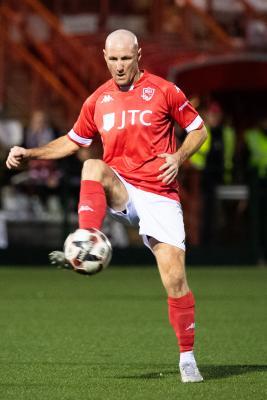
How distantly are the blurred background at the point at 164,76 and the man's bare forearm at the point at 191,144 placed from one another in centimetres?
1021

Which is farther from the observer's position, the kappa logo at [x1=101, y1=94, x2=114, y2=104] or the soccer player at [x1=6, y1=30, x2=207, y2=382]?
the kappa logo at [x1=101, y1=94, x2=114, y2=104]

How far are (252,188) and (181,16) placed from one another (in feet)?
15.3

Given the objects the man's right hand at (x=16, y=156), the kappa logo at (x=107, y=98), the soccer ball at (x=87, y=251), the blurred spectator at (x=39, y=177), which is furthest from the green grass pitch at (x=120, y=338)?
the kappa logo at (x=107, y=98)

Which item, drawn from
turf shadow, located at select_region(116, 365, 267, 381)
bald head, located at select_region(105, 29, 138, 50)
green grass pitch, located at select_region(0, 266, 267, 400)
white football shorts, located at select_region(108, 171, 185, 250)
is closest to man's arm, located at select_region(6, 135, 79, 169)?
white football shorts, located at select_region(108, 171, 185, 250)

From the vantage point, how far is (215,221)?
19172 millimetres

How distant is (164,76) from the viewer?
21109 millimetres

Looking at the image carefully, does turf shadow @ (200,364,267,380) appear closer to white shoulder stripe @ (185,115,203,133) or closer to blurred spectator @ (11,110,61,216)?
white shoulder stripe @ (185,115,203,133)

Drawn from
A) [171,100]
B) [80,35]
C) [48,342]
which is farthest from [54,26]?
[171,100]

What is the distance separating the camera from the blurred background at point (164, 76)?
19.0 meters

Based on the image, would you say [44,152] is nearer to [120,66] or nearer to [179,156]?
[120,66]

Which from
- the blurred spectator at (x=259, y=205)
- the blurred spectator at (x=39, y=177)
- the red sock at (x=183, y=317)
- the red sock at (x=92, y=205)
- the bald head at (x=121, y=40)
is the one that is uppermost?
the bald head at (x=121, y=40)

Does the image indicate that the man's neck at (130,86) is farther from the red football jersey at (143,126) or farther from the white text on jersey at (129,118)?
the white text on jersey at (129,118)

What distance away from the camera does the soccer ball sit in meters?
7.57

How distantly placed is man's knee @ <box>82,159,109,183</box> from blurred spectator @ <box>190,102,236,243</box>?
11130 millimetres
